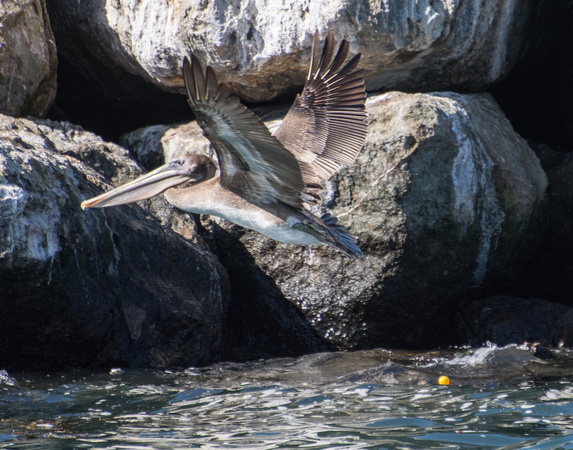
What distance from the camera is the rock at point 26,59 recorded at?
634cm

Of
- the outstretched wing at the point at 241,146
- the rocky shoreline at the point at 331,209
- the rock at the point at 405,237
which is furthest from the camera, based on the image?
the rock at the point at 405,237

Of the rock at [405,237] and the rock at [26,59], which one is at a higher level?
the rock at [26,59]

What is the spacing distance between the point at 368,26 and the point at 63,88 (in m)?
3.83

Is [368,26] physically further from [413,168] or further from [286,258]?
[286,258]

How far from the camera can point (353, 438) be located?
3.52 metres

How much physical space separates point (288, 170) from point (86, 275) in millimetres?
1631

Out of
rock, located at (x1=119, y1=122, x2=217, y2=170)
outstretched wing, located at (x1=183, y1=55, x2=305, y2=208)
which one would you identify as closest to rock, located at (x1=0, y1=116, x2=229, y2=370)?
rock, located at (x1=119, y1=122, x2=217, y2=170)

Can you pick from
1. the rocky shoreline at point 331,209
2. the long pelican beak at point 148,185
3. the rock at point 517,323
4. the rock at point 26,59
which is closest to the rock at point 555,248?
the rocky shoreline at point 331,209

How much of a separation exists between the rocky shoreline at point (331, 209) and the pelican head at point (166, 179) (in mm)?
563

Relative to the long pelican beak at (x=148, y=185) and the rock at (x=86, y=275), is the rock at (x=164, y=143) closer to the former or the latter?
the rock at (x=86, y=275)

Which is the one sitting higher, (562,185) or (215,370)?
(562,185)

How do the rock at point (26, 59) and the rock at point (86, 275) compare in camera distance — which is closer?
the rock at point (86, 275)

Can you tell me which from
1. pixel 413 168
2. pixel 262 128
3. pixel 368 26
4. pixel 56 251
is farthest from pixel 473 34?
pixel 56 251

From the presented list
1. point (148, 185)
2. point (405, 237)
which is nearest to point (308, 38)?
point (405, 237)
